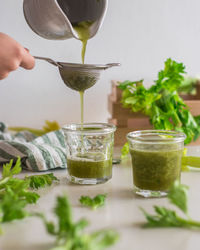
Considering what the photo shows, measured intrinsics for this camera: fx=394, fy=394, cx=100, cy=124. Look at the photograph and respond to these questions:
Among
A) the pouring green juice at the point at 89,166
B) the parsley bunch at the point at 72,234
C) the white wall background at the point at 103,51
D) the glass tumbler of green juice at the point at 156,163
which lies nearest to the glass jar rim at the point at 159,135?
the glass tumbler of green juice at the point at 156,163

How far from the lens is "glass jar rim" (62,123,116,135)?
3.58 ft

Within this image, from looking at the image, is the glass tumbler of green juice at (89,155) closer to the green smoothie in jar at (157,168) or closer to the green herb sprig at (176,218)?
the green smoothie in jar at (157,168)

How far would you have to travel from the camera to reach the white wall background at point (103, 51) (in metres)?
1.87

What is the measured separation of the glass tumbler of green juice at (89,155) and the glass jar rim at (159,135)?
0.29 ft

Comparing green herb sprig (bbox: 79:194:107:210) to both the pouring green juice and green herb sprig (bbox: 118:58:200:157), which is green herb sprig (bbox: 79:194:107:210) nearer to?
the pouring green juice

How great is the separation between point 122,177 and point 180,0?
1.18 metres

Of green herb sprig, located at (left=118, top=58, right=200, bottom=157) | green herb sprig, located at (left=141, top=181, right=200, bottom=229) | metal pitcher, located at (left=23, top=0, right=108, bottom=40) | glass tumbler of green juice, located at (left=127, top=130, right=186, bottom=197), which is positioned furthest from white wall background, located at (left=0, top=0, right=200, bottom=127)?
green herb sprig, located at (left=141, top=181, right=200, bottom=229)

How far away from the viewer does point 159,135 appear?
3.65ft

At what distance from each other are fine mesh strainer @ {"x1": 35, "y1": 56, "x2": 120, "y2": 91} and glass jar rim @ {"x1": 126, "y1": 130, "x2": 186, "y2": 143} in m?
0.23

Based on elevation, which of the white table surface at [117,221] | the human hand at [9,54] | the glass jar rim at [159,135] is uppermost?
the human hand at [9,54]

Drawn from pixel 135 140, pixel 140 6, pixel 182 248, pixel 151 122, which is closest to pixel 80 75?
pixel 135 140

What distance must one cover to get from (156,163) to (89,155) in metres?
0.23

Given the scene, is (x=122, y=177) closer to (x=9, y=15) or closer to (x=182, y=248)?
(x=182, y=248)

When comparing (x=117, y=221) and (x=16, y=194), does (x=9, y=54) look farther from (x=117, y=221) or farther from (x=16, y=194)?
(x=117, y=221)
